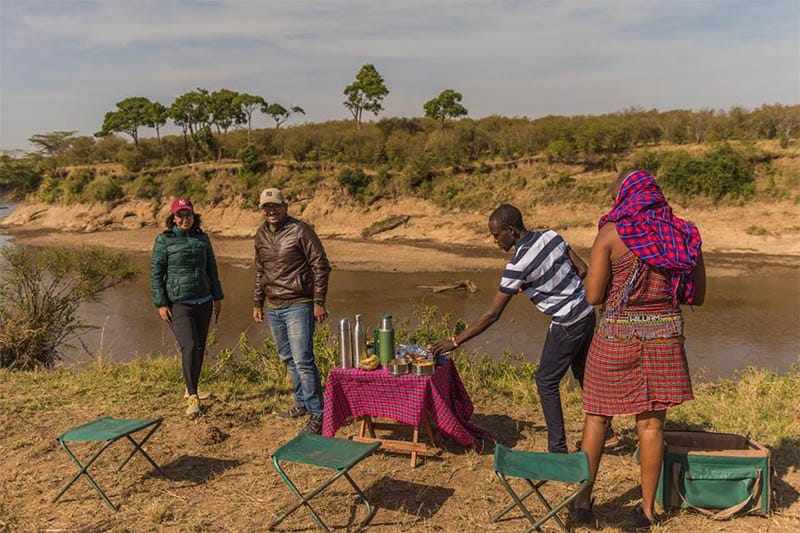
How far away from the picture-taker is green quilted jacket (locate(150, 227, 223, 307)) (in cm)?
466

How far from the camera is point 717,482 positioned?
10.5 feet

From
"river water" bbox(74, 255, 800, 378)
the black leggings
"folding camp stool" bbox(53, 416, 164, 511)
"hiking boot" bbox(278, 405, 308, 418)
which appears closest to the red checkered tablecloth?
"hiking boot" bbox(278, 405, 308, 418)

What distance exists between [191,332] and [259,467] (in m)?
1.25

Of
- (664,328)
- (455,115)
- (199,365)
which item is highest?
(455,115)

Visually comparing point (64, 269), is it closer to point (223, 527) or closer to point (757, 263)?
point (223, 527)

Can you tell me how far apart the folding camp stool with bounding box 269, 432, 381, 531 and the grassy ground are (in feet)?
0.63

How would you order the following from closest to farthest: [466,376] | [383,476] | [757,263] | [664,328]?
[664,328] < [383,476] < [466,376] < [757,263]

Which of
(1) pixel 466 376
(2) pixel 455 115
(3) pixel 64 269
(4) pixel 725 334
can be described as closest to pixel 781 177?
(4) pixel 725 334

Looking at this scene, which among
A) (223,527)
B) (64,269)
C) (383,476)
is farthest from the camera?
(64,269)

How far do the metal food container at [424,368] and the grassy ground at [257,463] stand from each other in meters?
0.63

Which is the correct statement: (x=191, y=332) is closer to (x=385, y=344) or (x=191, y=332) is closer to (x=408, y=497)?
(x=385, y=344)

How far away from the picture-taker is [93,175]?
37.2 meters

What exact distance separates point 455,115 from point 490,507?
32.0 meters

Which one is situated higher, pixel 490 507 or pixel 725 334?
pixel 490 507
